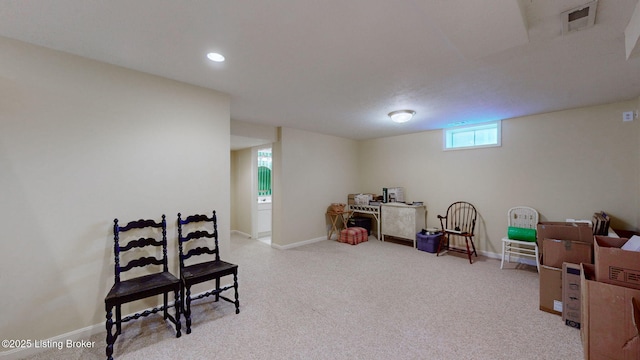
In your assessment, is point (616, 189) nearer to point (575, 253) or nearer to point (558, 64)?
point (575, 253)

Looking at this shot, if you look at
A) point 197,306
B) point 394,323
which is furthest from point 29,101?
point 394,323

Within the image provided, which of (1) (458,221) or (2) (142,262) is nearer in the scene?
Answer: (2) (142,262)

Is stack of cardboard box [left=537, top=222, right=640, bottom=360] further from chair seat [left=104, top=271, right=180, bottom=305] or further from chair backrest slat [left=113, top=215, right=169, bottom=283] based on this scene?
chair backrest slat [left=113, top=215, right=169, bottom=283]

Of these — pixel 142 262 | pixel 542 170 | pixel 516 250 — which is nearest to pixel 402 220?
pixel 516 250

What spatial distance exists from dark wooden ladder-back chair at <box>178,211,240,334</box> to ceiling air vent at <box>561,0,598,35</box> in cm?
A: 328

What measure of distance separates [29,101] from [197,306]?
2.33 meters

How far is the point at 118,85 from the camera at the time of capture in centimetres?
227

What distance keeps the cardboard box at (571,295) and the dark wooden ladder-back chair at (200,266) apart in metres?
3.16

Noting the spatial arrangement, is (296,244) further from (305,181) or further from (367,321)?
(367,321)

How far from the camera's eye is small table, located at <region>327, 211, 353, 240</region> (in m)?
5.51

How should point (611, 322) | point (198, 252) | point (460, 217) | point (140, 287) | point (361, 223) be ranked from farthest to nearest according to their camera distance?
point (361, 223) → point (460, 217) → point (198, 252) → point (140, 287) → point (611, 322)

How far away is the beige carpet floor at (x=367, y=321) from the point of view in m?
1.95

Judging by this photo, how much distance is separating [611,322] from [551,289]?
0.87 meters

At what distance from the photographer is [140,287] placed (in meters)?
2.04
